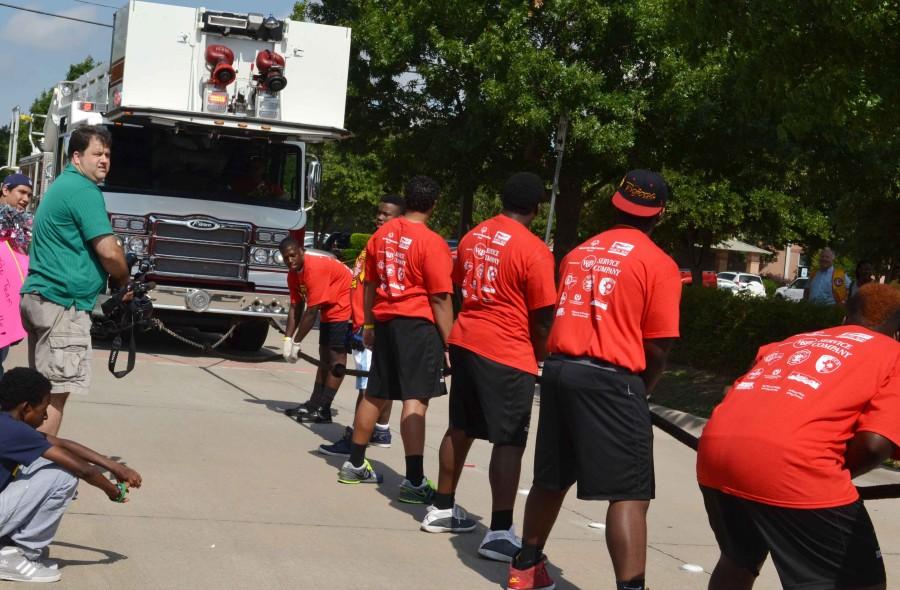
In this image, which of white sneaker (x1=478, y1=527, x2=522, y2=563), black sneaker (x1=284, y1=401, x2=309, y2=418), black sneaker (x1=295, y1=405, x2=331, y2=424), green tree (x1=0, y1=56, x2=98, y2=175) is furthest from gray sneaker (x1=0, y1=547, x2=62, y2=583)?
green tree (x1=0, y1=56, x2=98, y2=175)

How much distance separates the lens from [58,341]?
5.94m

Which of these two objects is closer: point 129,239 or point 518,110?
point 129,239

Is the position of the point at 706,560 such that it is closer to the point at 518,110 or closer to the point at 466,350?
the point at 466,350

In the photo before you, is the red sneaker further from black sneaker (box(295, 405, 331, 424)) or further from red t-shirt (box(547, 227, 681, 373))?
black sneaker (box(295, 405, 331, 424))

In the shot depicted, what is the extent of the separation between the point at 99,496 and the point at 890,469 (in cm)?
596

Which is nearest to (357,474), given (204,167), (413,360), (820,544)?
(413,360)

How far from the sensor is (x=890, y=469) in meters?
9.37

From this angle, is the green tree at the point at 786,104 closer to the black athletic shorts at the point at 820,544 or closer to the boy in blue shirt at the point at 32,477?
the black athletic shorts at the point at 820,544

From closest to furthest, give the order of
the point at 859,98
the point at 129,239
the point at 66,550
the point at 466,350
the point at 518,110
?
the point at 66,550 → the point at 466,350 → the point at 859,98 → the point at 129,239 → the point at 518,110

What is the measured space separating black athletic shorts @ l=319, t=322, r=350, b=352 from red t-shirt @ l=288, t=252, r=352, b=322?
0.05 m

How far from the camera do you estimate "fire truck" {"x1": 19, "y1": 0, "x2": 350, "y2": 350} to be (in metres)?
13.4

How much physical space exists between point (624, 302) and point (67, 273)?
2805 millimetres

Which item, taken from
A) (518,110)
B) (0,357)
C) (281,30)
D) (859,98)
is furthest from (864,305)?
(518,110)

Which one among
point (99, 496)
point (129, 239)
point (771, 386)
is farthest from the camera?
point (129, 239)
